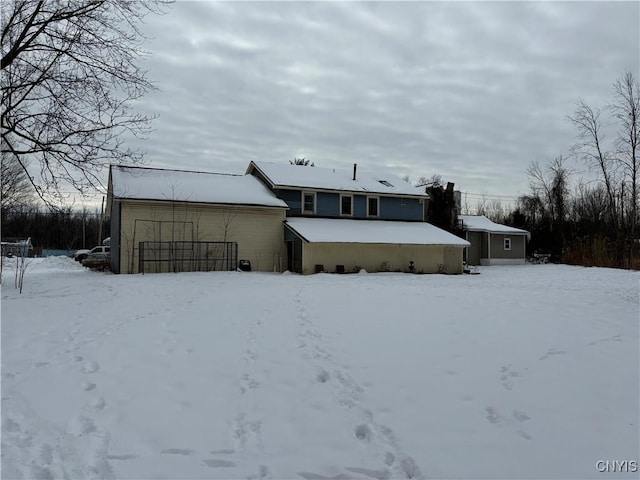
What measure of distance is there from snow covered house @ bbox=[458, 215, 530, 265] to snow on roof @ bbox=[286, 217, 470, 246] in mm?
8870

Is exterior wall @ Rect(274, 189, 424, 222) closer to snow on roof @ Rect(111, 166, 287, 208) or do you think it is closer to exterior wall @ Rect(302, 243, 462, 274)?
snow on roof @ Rect(111, 166, 287, 208)

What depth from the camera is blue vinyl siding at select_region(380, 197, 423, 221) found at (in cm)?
2900

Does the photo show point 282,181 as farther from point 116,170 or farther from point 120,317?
point 120,317

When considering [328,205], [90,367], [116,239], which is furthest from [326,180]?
[90,367]

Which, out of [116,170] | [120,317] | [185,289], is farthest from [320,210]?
[120,317]

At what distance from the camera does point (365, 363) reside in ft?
20.1

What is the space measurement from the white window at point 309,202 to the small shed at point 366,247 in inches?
32.4

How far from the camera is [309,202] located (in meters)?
27.1

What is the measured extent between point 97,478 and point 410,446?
2.57 meters

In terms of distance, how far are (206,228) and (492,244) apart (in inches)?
946

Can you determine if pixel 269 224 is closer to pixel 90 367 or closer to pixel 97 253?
pixel 97 253

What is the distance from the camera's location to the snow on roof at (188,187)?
2200 centimetres

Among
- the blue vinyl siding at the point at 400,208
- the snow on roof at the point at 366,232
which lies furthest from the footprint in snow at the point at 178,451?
the blue vinyl siding at the point at 400,208

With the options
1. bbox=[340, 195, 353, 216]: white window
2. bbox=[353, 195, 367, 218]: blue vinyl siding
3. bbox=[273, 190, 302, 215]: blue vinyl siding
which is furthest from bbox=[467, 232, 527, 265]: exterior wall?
bbox=[273, 190, 302, 215]: blue vinyl siding
